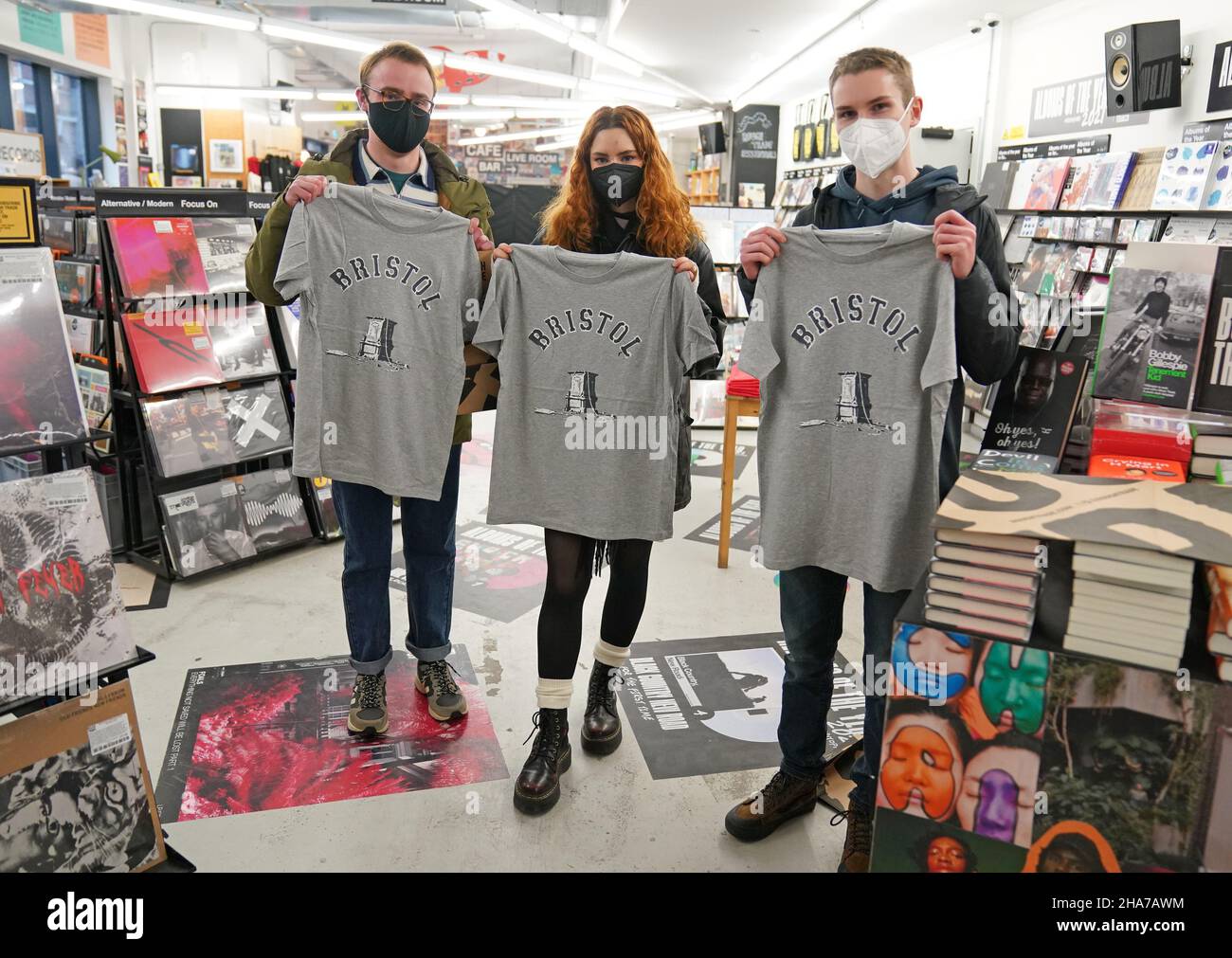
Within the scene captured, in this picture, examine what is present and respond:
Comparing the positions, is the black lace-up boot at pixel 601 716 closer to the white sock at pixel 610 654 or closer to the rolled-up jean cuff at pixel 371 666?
the white sock at pixel 610 654

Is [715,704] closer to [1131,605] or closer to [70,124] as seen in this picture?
[1131,605]

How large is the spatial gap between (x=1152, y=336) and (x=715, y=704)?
176 centimetres

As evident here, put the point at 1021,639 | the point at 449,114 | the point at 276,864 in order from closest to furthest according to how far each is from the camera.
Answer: the point at 1021,639, the point at 276,864, the point at 449,114

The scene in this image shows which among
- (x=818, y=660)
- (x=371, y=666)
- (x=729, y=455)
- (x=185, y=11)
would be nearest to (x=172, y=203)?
(x=371, y=666)

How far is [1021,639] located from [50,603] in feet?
6.12

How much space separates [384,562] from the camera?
259 centimetres

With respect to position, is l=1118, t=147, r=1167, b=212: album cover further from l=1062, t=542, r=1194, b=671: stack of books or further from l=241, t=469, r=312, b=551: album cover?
l=241, t=469, r=312, b=551: album cover

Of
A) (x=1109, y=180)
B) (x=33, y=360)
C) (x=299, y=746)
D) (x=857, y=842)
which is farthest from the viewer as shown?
(x=1109, y=180)

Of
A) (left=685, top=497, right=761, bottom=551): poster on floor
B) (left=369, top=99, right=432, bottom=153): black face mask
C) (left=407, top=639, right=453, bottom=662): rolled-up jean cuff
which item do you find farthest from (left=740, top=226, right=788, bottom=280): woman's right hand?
(left=685, top=497, right=761, bottom=551): poster on floor

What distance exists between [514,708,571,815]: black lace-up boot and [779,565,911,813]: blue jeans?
0.61m

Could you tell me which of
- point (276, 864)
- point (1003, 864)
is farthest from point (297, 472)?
point (1003, 864)

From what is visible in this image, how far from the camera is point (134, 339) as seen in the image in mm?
3803

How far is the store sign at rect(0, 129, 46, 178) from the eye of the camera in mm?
6448

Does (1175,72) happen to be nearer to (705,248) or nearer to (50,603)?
(705,248)
